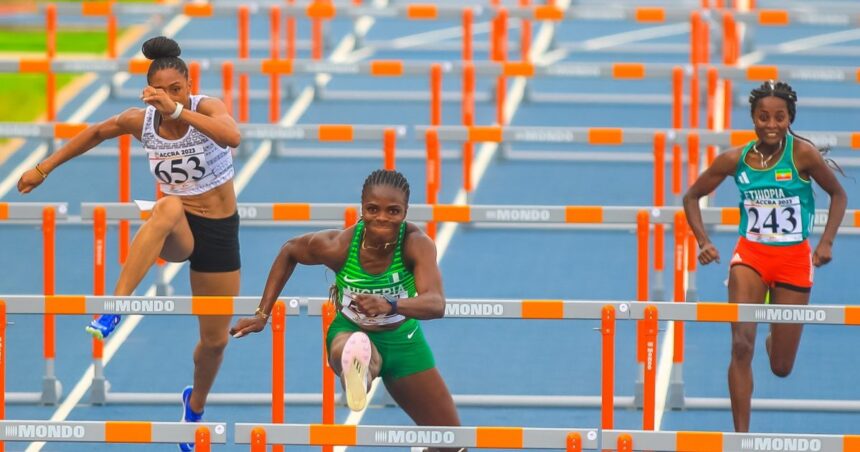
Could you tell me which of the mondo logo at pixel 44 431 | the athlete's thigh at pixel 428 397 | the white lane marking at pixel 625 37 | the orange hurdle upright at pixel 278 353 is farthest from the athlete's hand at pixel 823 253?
the white lane marking at pixel 625 37

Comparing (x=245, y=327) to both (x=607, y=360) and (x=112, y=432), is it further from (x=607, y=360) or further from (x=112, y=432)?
(x=607, y=360)

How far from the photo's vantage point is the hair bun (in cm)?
845

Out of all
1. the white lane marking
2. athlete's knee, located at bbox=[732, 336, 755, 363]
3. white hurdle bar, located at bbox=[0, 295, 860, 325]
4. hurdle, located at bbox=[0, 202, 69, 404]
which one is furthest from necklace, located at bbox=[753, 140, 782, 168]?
the white lane marking

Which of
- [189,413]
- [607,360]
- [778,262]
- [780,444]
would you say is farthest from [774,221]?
[189,413]

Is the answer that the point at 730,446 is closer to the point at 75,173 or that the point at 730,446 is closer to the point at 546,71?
the point at 546,71

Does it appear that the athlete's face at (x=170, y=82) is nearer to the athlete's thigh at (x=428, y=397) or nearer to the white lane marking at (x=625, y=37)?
the athlete's thigh at (x=428, y=397)

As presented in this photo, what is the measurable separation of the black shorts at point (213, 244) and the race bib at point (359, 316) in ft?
5.03

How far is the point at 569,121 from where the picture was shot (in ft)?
54.5

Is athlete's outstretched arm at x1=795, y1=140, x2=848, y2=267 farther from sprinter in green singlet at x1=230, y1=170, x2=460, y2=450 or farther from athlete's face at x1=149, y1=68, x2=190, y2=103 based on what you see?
athlete's face at x1=149, y1=68, x2=190, y2=103

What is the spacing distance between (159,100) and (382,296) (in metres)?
1.63

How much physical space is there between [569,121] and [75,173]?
4.85m

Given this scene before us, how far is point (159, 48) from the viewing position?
8461 mm

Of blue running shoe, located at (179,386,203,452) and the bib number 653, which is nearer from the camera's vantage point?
the bib number 653

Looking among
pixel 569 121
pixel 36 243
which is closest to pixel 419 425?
pixel 36 243
